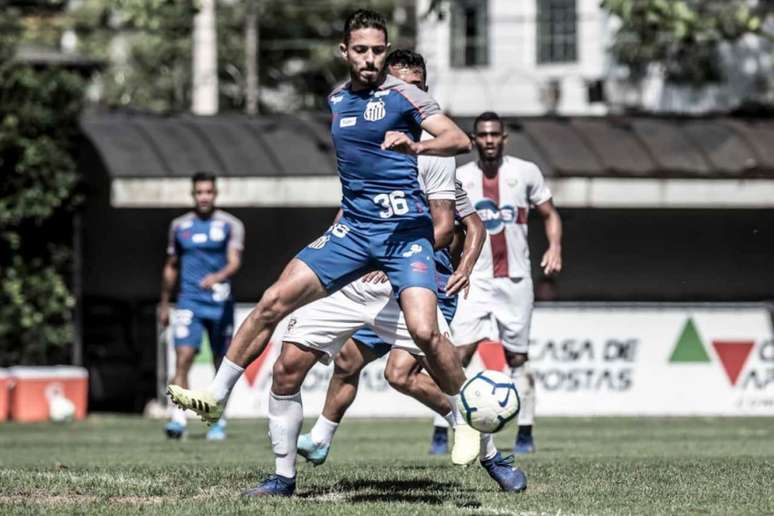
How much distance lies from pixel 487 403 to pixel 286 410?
1160 millimetres

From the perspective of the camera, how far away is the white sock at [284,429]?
9414mm

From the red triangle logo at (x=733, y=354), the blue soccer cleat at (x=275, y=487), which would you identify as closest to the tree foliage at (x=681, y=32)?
the red triangle logo at (x=733, y=354)

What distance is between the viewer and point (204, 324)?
17344mm

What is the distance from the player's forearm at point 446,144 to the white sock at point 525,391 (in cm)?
547

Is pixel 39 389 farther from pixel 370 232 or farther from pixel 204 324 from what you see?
pixel 370 232

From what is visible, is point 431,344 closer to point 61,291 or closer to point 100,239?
point 61,291

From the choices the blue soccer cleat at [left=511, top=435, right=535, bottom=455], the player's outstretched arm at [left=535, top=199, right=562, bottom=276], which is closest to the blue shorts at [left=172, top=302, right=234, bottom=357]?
the blue soccer cleat at [left=511, top=435, right=535, bottom=455]

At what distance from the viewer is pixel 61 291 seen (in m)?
23.0

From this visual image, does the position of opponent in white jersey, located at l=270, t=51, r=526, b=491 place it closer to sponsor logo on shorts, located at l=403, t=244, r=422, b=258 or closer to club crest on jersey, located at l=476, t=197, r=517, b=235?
sponsor logo on shorts, located at l=403, t=244, r=422, b=258

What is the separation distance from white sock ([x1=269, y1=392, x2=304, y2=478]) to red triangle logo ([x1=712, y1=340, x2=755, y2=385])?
12.7 metres

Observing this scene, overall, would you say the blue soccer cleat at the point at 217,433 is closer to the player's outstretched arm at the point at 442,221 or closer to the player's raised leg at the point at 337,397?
the player's raised leg at the point at 337,397

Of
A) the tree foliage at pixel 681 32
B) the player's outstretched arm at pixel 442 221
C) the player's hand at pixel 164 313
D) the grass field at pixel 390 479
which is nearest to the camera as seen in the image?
the grass field at pixel 390 479

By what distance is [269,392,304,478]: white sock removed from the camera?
9414 millimetres

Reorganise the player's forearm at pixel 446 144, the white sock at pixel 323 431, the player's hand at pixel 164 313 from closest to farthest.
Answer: the player's forearm at pixel 446 144, the white sock at pixel 323 431, the player's hand at pixel 164 313
